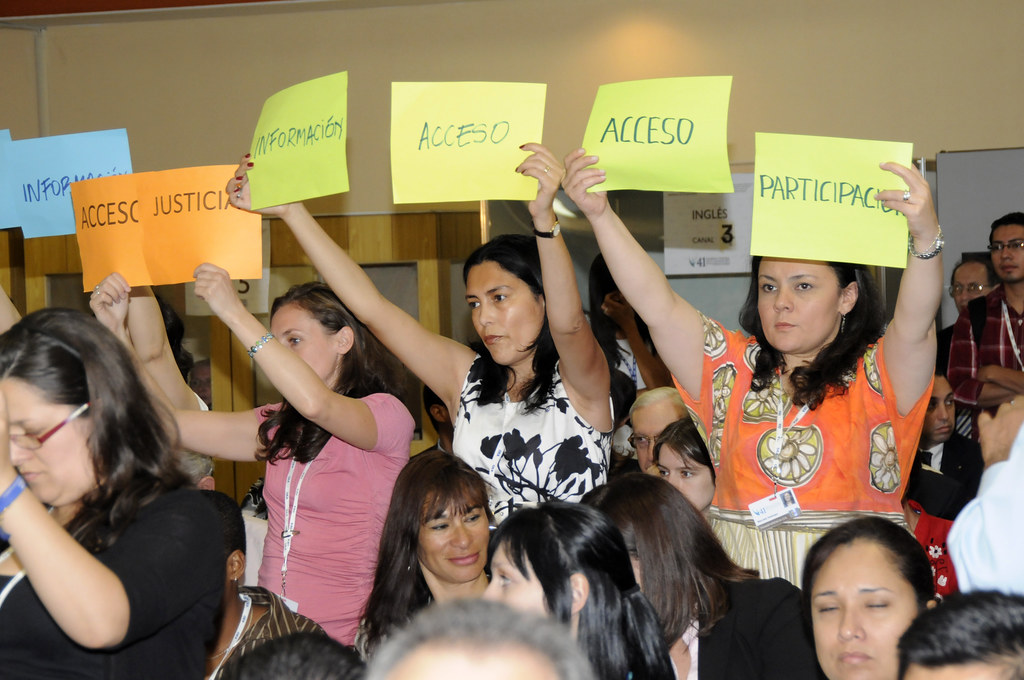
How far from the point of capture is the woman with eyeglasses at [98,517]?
141cm

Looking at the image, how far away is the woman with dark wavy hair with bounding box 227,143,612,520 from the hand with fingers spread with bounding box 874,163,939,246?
28.8 inches

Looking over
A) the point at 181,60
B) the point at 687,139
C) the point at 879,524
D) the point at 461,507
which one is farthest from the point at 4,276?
the point at 879,524

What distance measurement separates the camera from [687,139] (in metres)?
2.32

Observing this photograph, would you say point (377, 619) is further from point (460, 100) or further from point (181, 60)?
point (181, 60)

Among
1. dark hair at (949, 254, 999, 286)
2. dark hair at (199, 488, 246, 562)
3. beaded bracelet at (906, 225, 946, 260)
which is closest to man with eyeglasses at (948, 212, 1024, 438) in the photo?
dark hair at (949, 254, 999, 286)

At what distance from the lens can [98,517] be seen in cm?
154

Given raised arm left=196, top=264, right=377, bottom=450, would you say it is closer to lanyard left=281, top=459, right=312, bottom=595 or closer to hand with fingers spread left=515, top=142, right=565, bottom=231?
lanyard left=281, top=459, right=312, bottom=595

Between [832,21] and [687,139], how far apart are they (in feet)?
11.7

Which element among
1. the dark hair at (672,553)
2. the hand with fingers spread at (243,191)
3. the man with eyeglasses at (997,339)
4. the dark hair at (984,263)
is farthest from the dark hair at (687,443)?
the dark hair at (984,263)

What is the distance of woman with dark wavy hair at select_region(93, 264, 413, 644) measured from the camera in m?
2.74

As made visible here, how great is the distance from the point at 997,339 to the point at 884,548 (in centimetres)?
301

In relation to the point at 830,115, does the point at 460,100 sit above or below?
below

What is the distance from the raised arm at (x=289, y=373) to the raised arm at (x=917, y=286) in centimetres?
127

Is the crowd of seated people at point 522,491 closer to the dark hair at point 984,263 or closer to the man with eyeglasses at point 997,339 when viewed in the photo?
the man with eyeglasses at point 997,339
